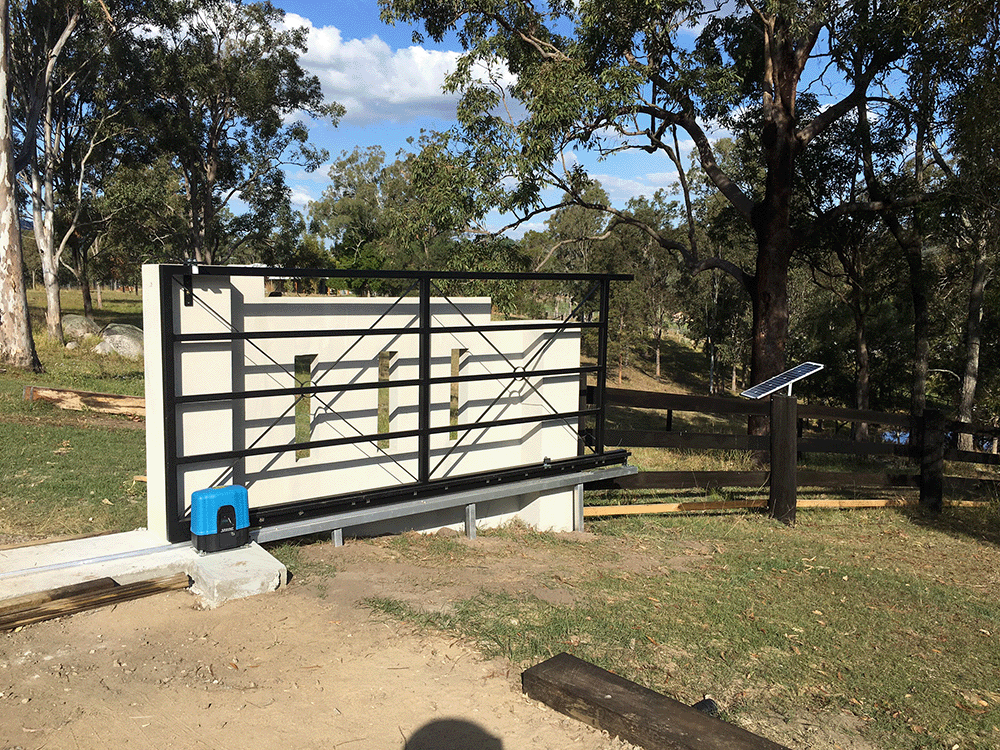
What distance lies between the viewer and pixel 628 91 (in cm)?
1452

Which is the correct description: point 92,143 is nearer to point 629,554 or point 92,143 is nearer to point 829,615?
point 629,554

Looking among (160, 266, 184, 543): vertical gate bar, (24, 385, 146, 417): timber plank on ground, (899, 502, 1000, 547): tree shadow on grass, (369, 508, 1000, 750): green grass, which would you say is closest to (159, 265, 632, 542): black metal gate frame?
(160, 266, 184, 543): vertical gate bar

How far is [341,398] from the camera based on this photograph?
286 inches

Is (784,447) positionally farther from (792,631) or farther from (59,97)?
(59,97)

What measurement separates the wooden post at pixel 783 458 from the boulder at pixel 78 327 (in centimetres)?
2653

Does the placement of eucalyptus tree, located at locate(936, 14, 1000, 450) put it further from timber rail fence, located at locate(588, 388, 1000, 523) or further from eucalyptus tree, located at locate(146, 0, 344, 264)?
eucalyptus tree, located at locate(146, 0, 344, 264)

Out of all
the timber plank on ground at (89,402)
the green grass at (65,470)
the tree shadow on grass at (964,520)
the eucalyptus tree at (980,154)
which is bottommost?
Answer: the tree shadow on grass at (964,520)

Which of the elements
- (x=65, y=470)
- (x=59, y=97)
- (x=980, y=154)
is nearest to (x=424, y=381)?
(x=65, y=470)

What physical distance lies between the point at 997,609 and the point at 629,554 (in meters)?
3.11

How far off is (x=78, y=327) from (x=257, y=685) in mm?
31144

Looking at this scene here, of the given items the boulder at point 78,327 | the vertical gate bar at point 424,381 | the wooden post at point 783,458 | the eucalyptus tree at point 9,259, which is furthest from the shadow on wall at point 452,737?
the boulder at point 78,327

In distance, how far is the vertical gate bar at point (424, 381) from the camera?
23.3ft

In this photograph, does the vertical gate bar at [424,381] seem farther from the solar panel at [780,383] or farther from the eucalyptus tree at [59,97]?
the eucalyptus tree at [59,97]

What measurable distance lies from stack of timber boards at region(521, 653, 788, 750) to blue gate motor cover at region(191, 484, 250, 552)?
2.72 meters
